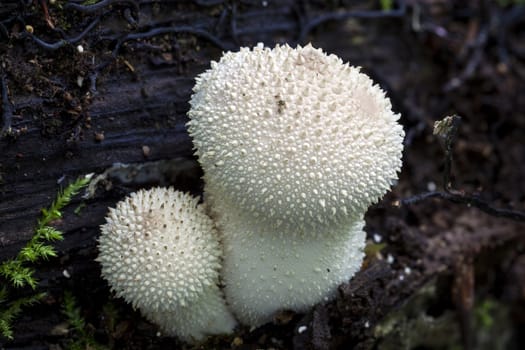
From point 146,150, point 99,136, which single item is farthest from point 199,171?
point 99,136

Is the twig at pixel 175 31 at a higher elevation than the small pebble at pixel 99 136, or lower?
higher

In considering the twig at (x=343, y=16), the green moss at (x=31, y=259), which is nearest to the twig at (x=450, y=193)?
the twig at (x=343, y=16)

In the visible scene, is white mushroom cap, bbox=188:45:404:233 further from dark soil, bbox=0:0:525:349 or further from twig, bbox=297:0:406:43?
twig, bbox=297:0:406:43

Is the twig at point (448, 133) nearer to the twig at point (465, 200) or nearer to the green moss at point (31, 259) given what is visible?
the twig at point (465, 200)

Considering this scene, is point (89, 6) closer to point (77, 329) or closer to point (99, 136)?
point (99, 136)

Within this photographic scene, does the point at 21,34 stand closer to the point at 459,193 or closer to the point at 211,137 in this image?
the point at 211,137

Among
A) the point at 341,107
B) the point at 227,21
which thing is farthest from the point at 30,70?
the point at 341,107

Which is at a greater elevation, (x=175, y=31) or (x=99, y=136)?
(x=175, y=31)
